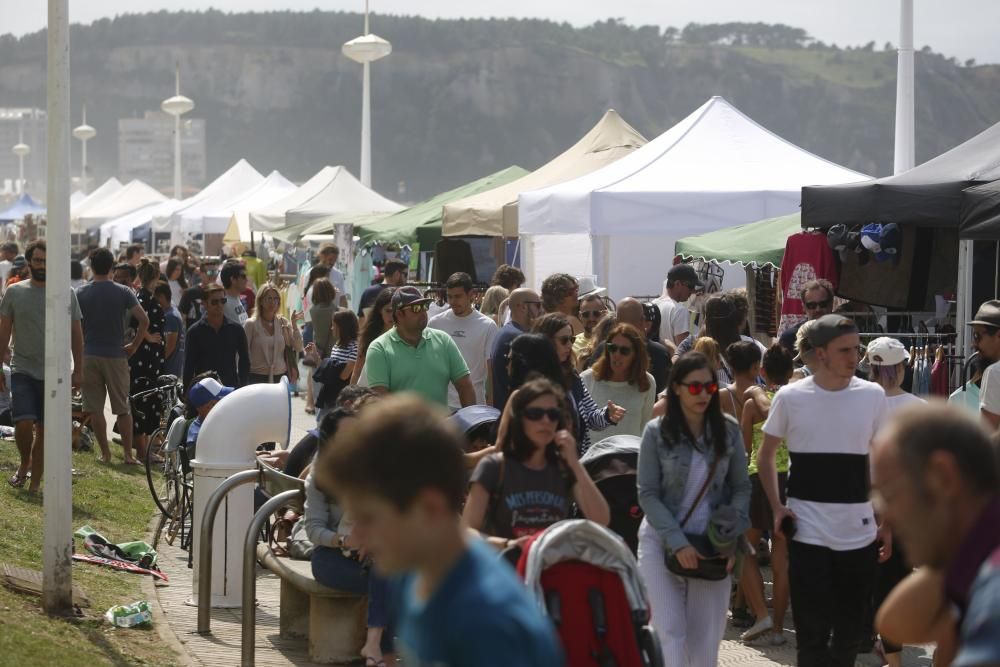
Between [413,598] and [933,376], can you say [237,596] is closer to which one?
[933,376]

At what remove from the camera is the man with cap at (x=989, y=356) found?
21.4 ft

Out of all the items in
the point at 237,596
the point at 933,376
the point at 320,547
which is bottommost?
the point at 237,596

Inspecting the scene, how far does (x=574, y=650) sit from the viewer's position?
4180 millimetres

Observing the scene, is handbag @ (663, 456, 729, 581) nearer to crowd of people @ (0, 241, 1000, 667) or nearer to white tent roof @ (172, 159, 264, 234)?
crowd of people @ (0, 241, 1000, 667)

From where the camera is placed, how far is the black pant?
5.63 metres

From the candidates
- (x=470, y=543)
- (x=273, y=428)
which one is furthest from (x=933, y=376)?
(x=470, y=543)

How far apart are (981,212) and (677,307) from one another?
286cm

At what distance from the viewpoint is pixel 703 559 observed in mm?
5434

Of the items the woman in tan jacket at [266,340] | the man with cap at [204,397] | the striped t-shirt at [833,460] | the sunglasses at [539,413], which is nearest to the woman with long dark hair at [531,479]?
the sunglasses at [539,413]

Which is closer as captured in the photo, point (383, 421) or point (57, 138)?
point (383, 421)

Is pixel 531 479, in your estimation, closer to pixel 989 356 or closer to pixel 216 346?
pixel 989 356

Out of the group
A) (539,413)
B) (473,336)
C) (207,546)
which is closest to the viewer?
(539,413)

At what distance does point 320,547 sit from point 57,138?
2440 mm

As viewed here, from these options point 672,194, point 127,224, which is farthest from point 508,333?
point 127,224
